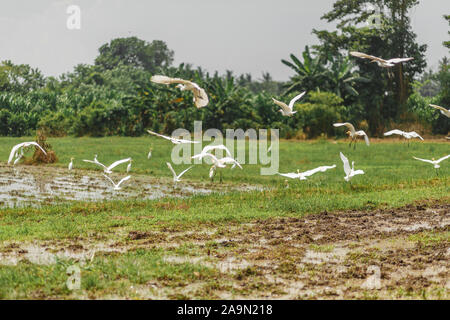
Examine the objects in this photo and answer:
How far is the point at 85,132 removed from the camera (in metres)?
23.8

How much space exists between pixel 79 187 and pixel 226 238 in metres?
5.24

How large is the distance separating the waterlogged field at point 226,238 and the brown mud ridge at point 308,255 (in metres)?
0.01

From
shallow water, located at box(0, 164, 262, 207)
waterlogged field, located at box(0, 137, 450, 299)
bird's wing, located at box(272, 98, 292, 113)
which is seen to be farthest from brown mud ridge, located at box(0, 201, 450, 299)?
shallow water, located at box(0, 164, 262, 207)

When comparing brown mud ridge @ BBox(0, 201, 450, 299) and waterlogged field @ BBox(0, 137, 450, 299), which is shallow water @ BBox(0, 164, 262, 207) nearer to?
waterlogged field @ BBox(0, 137, 450, 299)

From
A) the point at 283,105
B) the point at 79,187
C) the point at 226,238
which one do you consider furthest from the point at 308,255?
the point at 79,187

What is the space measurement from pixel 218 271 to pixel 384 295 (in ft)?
4.18

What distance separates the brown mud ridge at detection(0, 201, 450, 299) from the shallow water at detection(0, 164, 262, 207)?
318 cm

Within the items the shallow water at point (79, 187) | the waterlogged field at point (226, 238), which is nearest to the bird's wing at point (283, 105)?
the waterlogged field at point (226, 238)

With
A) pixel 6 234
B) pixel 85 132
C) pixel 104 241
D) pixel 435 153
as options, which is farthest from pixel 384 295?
pixel 85 132

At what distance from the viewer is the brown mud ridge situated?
409 centimetres

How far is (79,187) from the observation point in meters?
10.5

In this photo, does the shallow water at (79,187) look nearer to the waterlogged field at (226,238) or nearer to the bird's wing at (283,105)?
the waterlogged field at (226,238)

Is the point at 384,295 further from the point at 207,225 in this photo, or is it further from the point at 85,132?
the point at 85,132

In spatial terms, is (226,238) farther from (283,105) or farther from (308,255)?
(283,105)
